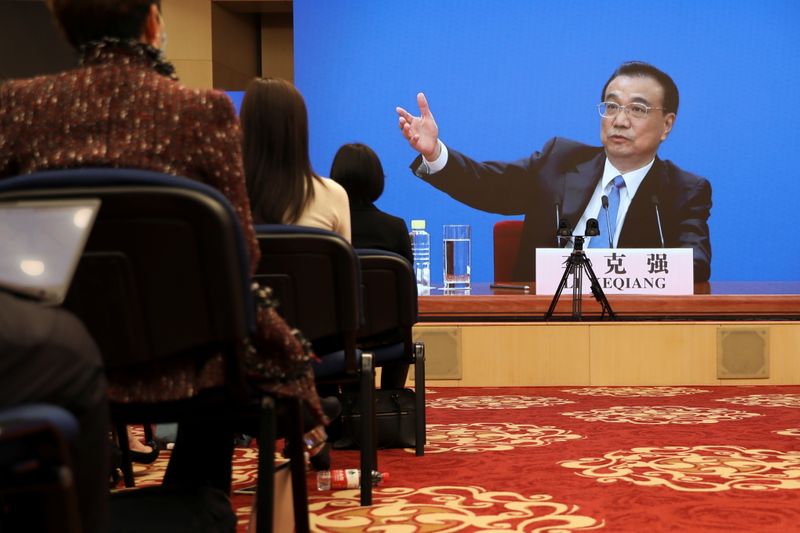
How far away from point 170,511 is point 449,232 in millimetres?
5505

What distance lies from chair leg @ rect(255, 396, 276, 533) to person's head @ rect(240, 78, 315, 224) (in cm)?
88

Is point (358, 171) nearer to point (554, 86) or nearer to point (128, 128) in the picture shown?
point (128, 128)

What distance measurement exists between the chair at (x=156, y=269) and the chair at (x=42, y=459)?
0.41 meters

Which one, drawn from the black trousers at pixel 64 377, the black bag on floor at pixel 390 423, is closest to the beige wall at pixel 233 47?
the black bag on floor at pixel 390 423

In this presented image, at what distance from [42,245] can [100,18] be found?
0.50 metres

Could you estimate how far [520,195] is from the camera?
6980 mm

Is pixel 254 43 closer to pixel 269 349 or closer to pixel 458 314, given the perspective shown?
pixel 458 314

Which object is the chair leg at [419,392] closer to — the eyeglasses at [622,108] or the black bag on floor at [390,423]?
the black bag on floor at [390,423]

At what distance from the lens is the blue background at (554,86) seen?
267 inches

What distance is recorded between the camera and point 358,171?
9.50 feet

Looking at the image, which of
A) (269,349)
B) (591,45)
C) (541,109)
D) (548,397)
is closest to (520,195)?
(541,109)

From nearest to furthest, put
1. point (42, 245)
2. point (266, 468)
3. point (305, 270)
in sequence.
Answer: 1. point (42, 245)
2. point (266, 468)
3. point (305, 270)

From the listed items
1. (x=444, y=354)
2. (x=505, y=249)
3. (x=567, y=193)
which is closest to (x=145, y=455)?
(x=444, y=354)

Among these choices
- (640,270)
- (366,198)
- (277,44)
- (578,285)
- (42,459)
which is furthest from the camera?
(277,44)
